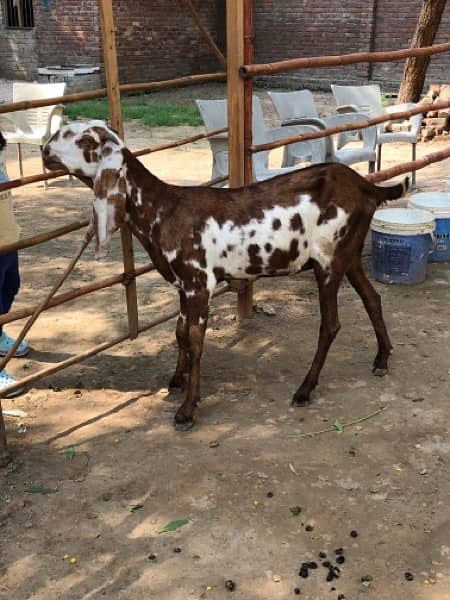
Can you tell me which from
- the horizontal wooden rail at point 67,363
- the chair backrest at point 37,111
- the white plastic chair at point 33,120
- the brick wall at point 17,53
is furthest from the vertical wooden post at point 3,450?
the brick wall at point 17,53

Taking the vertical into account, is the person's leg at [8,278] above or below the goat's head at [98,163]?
below

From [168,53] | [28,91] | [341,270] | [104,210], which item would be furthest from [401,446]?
[168,53]

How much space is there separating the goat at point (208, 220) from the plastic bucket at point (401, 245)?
4.74 ft

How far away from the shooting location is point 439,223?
5078 millimetres

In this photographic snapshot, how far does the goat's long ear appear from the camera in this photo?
294 centimetres

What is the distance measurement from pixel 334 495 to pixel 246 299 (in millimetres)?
1742

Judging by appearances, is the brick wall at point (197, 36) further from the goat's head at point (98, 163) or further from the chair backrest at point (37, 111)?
A: the goat's head at point (98, 163)

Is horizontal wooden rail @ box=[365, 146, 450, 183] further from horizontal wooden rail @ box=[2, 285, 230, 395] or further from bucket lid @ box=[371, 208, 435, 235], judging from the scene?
horizontal wooden rail @ box=[2, 285, 230, 395]

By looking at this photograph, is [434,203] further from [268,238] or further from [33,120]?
[33,120]

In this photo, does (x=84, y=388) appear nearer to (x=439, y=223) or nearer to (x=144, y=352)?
(x=144, y=352)

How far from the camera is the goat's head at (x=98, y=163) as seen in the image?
9.37 ft

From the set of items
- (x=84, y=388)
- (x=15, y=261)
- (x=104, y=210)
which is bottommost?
(x=84, y=388)

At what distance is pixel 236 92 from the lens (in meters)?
3.62

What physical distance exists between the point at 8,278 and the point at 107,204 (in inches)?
36.8
